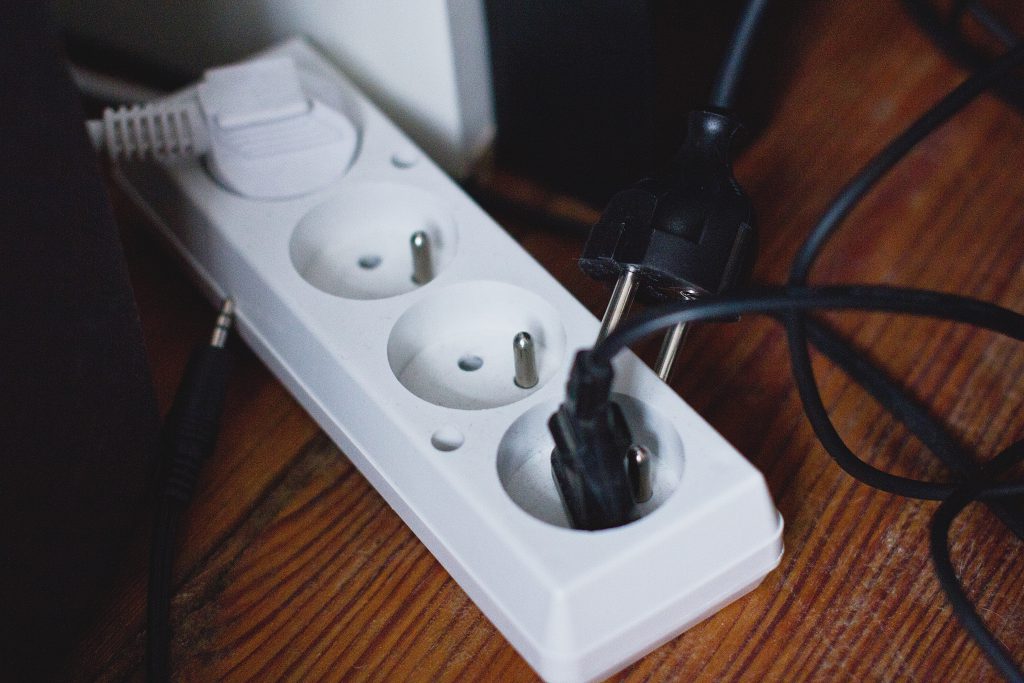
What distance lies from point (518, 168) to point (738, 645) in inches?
10.0

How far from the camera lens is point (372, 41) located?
0.50 metres

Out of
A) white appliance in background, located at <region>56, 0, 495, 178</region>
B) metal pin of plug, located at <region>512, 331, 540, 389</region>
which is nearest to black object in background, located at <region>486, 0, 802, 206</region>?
white appliance in background, located at <region>56, 0, 495, 178</region>

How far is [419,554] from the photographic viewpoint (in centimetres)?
40

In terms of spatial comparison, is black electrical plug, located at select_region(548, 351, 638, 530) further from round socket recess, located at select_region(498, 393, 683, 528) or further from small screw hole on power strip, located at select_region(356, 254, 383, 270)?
small screw hole on power strip, located at select_region(356, 254, 383, 270)

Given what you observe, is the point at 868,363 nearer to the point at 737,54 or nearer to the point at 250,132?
the point at 737,54

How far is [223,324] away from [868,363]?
0.25 metres

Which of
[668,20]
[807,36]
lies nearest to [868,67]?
[807,36]

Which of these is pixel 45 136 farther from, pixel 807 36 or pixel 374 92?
pixel 807 36

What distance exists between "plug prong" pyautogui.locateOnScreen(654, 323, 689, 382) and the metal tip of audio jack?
168 millimetres

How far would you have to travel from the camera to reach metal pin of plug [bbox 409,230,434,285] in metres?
0.43

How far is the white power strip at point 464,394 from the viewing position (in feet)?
1.09

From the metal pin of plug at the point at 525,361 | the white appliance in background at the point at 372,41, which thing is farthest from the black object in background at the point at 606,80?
the metal pin of plug at the point at 525,361

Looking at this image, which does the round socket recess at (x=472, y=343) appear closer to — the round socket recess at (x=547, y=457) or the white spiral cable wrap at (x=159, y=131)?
the round socket recess at (x=547, y=457)

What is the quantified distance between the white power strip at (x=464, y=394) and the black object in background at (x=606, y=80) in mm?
62
